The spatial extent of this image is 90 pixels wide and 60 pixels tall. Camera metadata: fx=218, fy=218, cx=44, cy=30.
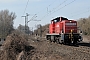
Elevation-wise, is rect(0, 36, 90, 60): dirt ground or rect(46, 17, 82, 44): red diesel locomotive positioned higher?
rect(46, 17, 82, 44): red diesel locomotive

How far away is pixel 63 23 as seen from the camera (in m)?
28.5

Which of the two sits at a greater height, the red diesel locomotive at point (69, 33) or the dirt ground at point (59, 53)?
the red diesel locomotive at point (69, 33)

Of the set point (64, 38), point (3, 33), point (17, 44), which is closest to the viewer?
point (17, 44)

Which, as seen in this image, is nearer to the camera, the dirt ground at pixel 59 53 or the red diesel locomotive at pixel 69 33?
the dirt ground at pixel 59 53

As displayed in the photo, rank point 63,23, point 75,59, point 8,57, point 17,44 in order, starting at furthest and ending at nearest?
1. point 63,23
2. point 17,44
3. point 8,57
4. point 75,59

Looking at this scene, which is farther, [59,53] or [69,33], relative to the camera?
[69,33]

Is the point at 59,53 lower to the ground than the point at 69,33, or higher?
lower

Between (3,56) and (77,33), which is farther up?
(77,33)

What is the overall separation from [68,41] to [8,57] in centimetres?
908

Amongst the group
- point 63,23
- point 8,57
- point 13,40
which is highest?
point 63,23

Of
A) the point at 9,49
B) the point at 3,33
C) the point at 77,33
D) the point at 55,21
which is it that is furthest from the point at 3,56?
the point at 3,33

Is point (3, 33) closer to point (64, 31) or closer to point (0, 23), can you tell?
point (0, 23)

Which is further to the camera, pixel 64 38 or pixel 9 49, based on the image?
pixel 64 38

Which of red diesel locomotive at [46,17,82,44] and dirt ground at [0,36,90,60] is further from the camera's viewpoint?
red diesel locomotive at [46,17,82,44]
